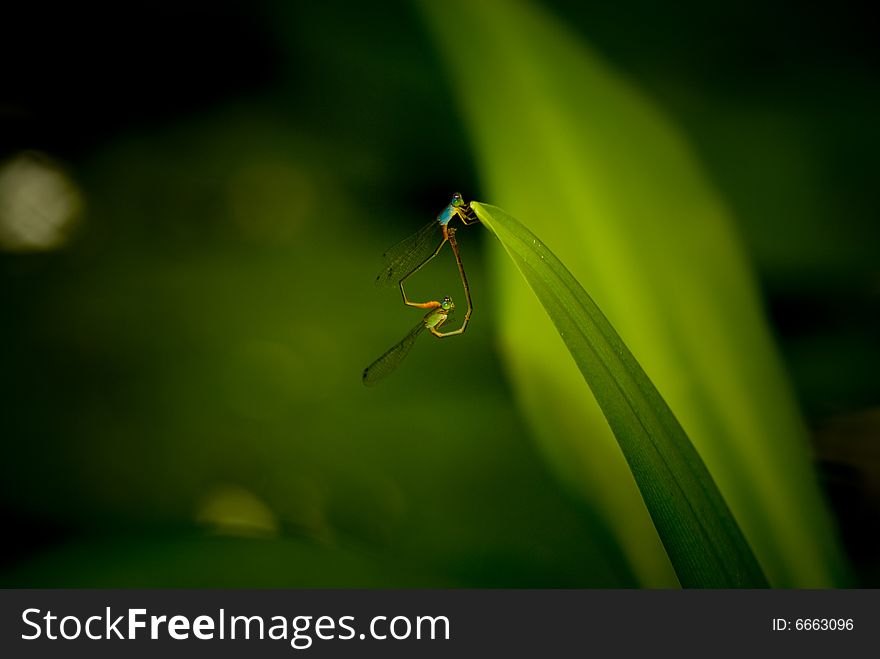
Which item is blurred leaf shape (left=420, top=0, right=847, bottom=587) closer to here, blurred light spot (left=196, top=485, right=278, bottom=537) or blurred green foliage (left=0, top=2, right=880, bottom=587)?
blurred green foliage (left=0, top=2, right=880, bottom=587)

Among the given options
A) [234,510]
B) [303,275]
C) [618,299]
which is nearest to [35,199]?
[303,275]

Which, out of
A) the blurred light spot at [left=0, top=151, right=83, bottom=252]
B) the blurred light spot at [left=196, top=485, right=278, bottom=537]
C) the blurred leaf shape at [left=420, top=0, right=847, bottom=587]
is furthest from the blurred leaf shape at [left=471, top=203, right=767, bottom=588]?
the blurred light spot at [left=0, top=151, right=83, bottom=252]

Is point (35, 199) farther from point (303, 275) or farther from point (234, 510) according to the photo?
point (234, 510)

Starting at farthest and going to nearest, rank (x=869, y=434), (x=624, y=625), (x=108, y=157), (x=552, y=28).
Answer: (x=108, y=157), (x=869, y=434), (x=552, y=28), (x=624, y=625)

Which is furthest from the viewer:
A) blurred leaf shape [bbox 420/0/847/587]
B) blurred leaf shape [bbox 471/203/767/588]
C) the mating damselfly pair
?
the mating damselfly pair

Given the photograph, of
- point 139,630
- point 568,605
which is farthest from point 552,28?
point 139,630

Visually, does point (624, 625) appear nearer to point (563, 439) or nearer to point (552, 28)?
point (563, 439)
